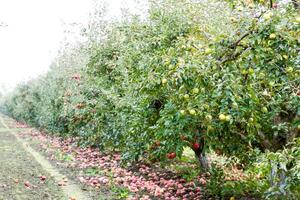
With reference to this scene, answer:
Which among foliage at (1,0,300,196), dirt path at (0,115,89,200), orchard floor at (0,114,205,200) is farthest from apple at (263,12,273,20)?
dirt path at (0,115,89,200)

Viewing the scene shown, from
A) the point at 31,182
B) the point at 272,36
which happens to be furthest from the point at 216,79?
the point at 31,182

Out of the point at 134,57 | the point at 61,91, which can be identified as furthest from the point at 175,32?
the point at 61,91

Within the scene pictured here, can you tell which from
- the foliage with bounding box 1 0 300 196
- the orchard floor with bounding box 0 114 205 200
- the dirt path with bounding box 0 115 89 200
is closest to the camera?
the foliage with bounding box 1 0 300 196

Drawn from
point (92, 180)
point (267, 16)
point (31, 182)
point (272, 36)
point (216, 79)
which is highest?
point (267, 16)

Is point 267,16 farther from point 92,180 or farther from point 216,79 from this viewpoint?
point 92,180

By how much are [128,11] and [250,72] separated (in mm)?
8657

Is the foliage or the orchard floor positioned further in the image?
the orchard floor

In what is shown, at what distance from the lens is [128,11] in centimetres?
1293

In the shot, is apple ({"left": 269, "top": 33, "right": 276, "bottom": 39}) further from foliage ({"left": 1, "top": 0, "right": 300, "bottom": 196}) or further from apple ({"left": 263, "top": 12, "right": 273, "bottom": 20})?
apple ({"left": 263, "top": 12, "right": 273, "bottom": 20})

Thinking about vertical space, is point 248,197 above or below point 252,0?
below

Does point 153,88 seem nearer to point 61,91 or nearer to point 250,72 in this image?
point 250,72

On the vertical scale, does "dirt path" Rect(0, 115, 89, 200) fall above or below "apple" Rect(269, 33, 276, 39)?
below

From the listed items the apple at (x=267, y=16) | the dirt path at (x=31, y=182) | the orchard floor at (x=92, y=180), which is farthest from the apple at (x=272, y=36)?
the dirt path at (x=31, y=182)

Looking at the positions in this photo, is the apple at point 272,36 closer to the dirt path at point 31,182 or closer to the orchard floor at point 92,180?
the orchard floor at point 92,180
